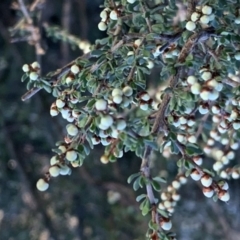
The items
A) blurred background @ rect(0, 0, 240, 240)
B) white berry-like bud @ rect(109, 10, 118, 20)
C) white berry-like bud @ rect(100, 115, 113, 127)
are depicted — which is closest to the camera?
white berry-like bud @ rect(100, 115, 113, 127)

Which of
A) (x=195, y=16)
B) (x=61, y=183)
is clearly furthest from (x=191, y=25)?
(x=61, y=183)

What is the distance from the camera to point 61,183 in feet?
2.76

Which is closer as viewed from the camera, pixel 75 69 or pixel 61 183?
pixel 75 69

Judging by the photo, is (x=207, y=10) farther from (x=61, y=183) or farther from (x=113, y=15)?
(x=61, y=183)

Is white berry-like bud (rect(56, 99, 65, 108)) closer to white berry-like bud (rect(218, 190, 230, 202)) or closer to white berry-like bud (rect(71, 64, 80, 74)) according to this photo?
white berry-like bud (rect(71, 64, 80, 74))

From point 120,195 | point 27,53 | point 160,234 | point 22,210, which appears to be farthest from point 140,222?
point 160,234

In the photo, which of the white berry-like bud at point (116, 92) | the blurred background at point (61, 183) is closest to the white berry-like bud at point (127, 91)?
the white berry-like bud at point (116, 92)

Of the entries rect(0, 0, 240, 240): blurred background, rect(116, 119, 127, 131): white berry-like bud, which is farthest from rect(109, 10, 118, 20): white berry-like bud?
rect(0, 0, 240, 240): blurred background

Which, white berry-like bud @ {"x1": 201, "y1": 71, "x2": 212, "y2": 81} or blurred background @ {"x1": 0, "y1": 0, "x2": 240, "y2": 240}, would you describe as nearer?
white berry-like bud @ {"x1": 201, "y1": 71, "x2": 212, "y2": 81}

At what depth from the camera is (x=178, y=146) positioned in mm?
352

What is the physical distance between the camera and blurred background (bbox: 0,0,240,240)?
796 mm

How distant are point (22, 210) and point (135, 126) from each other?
0.52m

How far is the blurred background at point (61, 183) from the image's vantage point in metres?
0.80

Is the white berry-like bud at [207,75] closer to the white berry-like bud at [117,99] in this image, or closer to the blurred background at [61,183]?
the white berry-like bud at [117,99]
